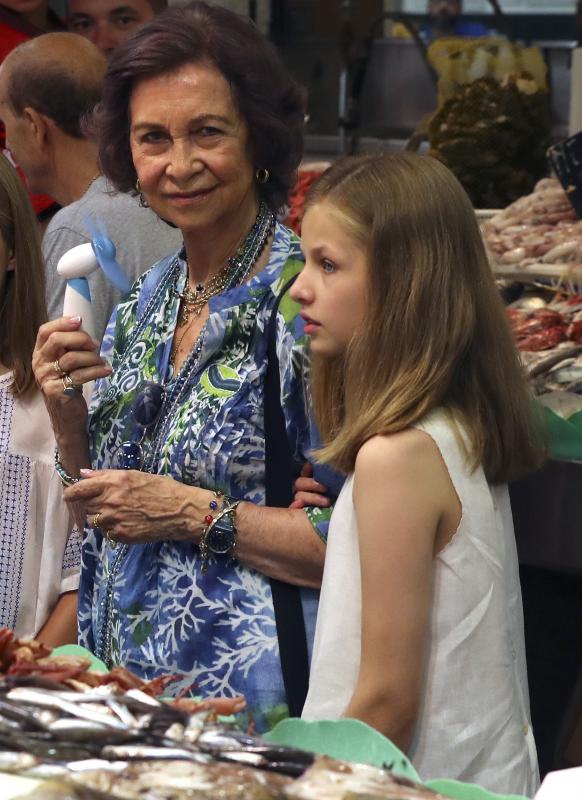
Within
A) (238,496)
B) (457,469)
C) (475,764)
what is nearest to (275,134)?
(238,496)

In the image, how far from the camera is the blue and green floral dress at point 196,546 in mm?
2025

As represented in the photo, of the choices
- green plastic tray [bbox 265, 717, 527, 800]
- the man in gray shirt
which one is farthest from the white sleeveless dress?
the man in gray shirt

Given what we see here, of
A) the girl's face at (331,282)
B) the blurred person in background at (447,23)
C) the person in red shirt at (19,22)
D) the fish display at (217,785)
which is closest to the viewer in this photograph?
the fish display at (217,785)

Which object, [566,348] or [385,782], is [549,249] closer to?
[566,348]

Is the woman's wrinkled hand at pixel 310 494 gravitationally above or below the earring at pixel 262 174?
below

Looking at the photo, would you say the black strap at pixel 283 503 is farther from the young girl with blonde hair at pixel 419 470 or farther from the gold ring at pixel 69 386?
the gold ring at pixel 69 386

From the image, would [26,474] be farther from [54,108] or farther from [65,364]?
[54,108]

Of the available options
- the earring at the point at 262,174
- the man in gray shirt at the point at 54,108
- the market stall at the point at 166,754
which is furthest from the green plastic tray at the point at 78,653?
the man in gray shirt at the point at 54,108

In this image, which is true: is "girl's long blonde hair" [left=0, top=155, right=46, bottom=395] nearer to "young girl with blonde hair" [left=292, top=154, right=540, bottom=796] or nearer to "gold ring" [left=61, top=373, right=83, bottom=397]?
"gold ring" [left=61, top=373, right=83, bottom=397]

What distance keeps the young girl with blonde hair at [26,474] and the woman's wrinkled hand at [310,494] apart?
0.64 metres

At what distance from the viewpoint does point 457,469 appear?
1.72m

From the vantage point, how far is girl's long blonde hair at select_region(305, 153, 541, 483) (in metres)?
Answer: 1.74

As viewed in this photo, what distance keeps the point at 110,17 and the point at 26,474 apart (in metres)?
2.40

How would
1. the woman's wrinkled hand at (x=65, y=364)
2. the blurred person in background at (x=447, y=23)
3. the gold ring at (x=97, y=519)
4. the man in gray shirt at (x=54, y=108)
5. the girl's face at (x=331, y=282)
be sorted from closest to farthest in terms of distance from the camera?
the girl's face at (x=331, y=282) → the gold ring at (x=97, y=519) → the woman's wrinkled hand at (x=65, y=364) → the man in gray shirt at (x=54, y=108) → the blurred person in background at (x=447, y=23)
